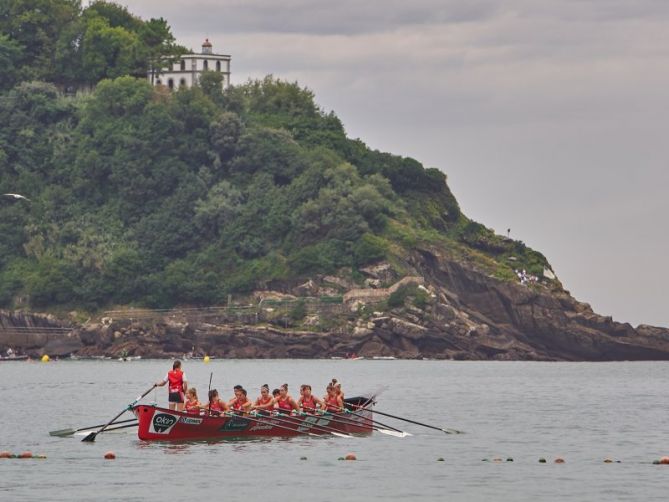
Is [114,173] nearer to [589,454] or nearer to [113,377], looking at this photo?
[113,377]

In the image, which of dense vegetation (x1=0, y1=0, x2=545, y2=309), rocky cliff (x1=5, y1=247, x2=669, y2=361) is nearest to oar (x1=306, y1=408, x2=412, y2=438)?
rocky cliff (x1=5, y1=247, x2=669, y2=361)

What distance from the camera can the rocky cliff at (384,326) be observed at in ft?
569

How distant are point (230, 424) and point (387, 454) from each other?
635 cm

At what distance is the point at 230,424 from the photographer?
7181 cm

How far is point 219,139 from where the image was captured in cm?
19750

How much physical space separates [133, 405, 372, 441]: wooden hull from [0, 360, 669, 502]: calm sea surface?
50 centimetres

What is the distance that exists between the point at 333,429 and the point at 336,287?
104m

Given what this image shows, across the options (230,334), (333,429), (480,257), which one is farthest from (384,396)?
(480,257)

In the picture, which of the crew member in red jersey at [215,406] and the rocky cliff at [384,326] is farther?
the rocky cliff at [384,326]

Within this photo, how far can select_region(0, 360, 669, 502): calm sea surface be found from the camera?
60969mm

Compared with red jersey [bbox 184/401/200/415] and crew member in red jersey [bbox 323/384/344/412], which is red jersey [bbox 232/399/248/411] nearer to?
red jersey [bbox 184/401/200/415]

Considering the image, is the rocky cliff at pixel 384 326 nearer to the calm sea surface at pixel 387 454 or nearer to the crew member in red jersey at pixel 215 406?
the calm sea surface at pixel 387 454

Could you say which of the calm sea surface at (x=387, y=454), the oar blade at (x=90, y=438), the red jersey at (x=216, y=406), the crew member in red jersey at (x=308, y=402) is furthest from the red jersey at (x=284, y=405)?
the oar blade at (x=90, y=438)

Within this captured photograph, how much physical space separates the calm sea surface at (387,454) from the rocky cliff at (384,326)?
47.9 m
